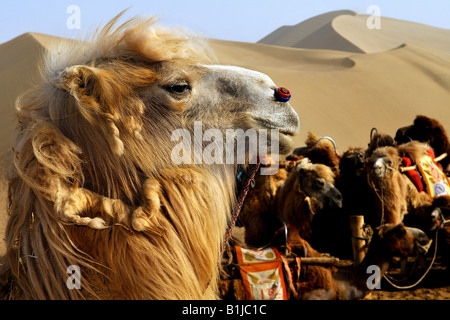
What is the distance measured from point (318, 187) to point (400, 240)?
1199 mm

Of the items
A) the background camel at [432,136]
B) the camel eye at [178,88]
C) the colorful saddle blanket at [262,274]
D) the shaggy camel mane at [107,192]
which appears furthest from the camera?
the background camel at [432,136]

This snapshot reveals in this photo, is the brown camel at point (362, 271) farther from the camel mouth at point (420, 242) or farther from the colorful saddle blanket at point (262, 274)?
the colorful saddle blanket at point (262, 274)

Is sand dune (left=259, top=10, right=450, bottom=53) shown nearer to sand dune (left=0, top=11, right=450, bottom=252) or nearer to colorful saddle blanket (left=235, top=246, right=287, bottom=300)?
sand dune (left=0, top=11, right=450, bottom=252)

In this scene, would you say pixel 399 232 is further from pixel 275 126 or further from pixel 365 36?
pixel 365 36

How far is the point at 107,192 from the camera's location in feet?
4.69

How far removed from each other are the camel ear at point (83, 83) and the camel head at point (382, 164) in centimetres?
446

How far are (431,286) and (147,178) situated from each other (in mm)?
5019

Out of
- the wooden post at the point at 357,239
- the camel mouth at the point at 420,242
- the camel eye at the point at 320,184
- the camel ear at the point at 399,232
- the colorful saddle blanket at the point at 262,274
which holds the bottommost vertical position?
the wooden post at the point at 357,239

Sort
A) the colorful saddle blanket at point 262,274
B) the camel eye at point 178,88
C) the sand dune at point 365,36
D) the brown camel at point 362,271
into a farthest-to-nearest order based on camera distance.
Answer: the sand dune at point 365,36 < the brown camel at point 362,271 < the colorful saddle blanket at point 262,274 < the camel eye at point 178,88

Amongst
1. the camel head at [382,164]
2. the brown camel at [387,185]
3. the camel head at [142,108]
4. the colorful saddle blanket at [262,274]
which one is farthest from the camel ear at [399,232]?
the camel head at [142,108]

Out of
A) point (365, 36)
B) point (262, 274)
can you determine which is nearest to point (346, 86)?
point (262, 274)

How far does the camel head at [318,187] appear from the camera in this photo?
17.1 feet

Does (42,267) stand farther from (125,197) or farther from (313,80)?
(313,80)

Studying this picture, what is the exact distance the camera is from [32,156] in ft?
4.54
